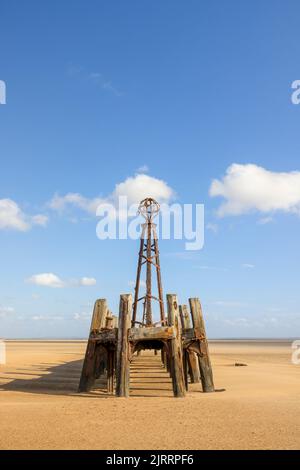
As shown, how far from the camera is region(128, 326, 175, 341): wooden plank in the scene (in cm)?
1095

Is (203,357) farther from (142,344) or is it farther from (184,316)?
(184,316)

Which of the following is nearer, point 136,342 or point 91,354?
point 136,342

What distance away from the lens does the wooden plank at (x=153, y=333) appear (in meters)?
10.9

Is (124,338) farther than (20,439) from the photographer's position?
Yes

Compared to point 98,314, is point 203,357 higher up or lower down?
lower down

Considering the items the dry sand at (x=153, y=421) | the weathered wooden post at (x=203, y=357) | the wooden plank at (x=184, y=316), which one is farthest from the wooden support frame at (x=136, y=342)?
the wooden plank at (x=184, y=316)

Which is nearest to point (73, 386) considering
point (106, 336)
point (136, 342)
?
point (106, 336)

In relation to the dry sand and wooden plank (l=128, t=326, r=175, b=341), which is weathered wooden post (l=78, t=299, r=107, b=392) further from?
wooden plank (l=128, t=326, r=175, b=341)

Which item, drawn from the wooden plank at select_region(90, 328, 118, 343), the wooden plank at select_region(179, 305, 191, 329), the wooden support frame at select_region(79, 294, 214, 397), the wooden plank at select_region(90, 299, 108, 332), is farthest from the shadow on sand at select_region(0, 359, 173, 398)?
the wooden plank at select_region(179, 305, 191, 329)

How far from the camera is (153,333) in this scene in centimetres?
1097

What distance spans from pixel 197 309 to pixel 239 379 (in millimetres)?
5743
